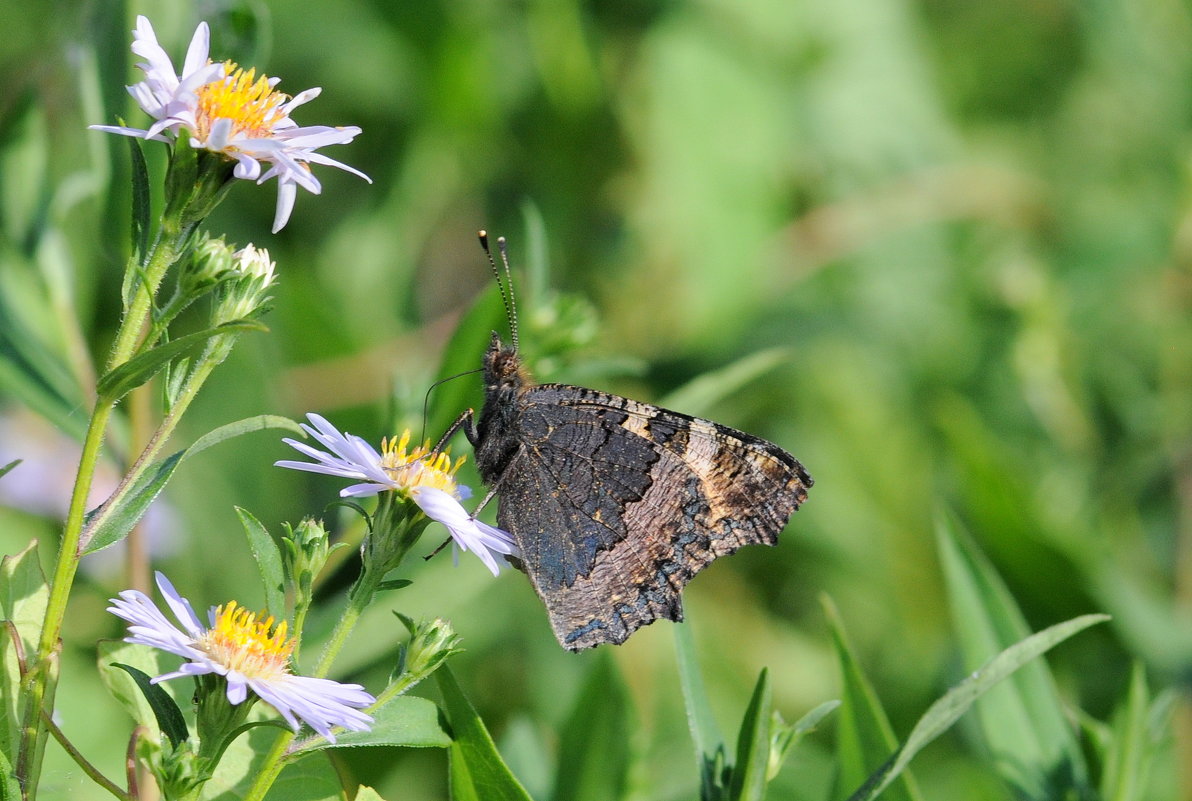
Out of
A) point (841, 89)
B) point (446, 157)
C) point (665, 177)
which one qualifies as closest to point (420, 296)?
point (446, 157)

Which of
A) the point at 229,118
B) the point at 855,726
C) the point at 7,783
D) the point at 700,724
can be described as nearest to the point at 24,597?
the point at 7,783

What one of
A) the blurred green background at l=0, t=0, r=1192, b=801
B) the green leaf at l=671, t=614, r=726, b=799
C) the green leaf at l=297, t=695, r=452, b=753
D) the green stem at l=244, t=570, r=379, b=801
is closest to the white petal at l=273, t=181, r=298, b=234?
the green stem at l=244, t=570, r=379, b=801

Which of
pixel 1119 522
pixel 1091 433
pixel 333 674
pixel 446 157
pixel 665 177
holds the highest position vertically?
pixel 446 157

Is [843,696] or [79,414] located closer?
[843,696]

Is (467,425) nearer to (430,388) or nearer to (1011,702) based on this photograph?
(430,388)

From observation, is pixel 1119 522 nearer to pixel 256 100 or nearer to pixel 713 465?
pixel 713 465

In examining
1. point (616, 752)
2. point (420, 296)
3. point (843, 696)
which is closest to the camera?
point (843, 696)

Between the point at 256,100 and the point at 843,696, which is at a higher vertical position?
the point at 256,100
